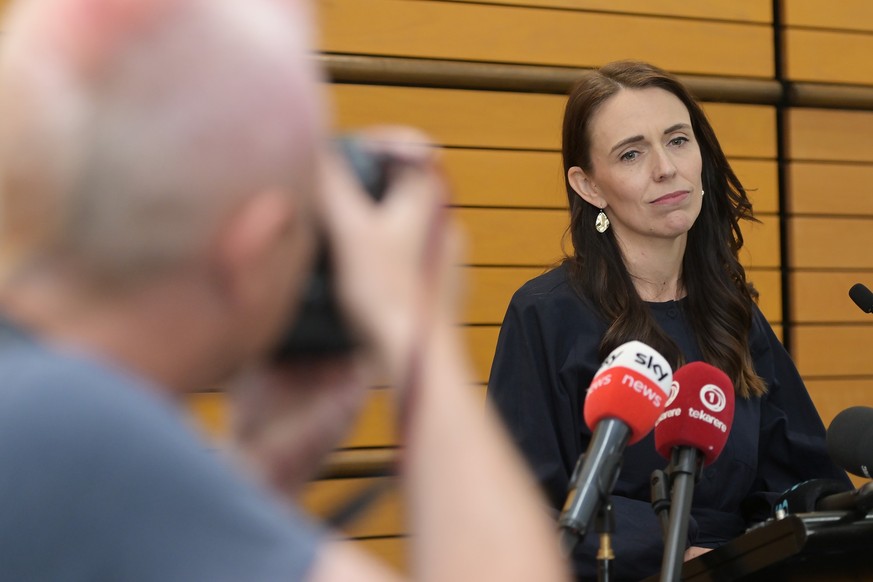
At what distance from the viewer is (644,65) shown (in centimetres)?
296

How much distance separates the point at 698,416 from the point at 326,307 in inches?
43.7

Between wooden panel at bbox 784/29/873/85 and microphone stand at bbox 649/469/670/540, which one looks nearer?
microphone stand at bbox 649/469/670/540

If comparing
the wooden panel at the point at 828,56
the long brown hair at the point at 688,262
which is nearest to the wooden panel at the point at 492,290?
the long brown hair at the point at 688,262

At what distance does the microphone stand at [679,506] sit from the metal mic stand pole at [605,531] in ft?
0.24

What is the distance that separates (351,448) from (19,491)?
3221 mm

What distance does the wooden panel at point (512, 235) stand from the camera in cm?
398

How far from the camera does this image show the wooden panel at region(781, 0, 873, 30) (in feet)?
14.3

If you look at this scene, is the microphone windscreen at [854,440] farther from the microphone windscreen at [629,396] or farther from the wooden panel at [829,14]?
the wooden panel at [829,14]

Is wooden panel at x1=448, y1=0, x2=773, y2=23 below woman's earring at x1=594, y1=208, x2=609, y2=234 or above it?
above

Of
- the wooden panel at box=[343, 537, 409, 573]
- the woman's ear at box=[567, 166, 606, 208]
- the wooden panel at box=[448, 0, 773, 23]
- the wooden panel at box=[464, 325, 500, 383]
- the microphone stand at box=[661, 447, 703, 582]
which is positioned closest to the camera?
the microphone stand at box=[661, 447, 703, 582]

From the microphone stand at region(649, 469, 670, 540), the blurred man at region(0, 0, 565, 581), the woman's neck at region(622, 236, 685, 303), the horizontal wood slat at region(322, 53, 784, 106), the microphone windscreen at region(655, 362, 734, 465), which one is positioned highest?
the horizontal wood slat at region(322, 53, 784, 106)

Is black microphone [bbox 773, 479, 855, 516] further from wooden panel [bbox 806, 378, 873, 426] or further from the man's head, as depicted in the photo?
wooden panel [bbox 806, 378, 873, 426]

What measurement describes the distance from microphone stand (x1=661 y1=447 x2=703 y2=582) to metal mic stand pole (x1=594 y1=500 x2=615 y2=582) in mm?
72

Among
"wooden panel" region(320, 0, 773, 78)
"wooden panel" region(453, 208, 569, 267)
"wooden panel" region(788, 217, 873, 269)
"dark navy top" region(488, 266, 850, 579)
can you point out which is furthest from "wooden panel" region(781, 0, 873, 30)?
"dark navy top" region(488, 266, 850, 579)
